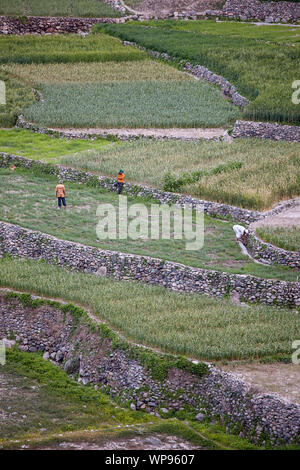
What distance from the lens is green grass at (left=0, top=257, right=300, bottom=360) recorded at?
24.0 metres

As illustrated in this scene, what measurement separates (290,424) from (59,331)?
29.6ft

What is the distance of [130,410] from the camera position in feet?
75.0

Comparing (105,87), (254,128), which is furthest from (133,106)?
(254,128)

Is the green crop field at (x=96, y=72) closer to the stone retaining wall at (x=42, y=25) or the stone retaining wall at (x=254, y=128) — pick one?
the stone retaining wall at (x=254, y=128)

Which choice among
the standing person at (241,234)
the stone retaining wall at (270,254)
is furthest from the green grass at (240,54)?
the stone retaining wall at (270,254)

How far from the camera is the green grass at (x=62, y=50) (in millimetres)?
57688

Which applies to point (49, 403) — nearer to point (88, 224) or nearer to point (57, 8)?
point (88, 224)

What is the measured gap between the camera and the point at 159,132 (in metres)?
44.3

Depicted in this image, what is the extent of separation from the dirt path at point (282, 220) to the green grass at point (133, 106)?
41.3 feet

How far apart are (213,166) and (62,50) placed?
82.9ft

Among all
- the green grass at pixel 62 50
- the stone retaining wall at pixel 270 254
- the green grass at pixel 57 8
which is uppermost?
the green grass at pixel 57 8

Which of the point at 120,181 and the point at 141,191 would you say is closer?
the point at 120,181

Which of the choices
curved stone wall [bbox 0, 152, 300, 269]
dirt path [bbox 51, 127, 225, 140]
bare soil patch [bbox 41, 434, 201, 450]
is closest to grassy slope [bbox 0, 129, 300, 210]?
curved stone wall [bbox 0, 152, 300, 269]
